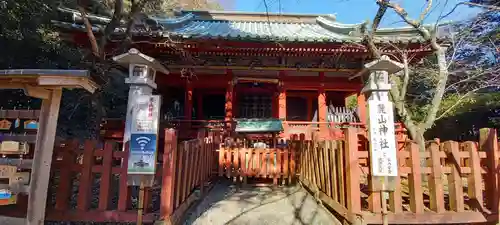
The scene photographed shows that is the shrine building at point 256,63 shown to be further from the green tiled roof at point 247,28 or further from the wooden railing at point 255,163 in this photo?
the wooden railing at point 255,163

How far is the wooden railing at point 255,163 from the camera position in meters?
6.30

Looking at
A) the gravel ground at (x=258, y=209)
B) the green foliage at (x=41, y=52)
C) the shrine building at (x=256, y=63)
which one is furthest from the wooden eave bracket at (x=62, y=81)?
the shrine building at (x=256, y=63)

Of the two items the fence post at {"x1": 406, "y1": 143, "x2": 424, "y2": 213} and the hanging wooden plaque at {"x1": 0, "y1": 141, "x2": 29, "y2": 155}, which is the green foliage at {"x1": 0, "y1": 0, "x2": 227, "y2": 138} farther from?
the fence post at {"x1": 406, "y1": 143, "x2": 424, "y2": 213}

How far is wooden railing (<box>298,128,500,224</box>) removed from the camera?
3383mm

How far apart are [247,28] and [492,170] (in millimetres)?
9074

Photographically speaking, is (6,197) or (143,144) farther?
(143,144)

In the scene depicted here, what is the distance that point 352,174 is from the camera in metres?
3.38

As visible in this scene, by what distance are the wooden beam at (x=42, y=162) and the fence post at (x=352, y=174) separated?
3492 mm

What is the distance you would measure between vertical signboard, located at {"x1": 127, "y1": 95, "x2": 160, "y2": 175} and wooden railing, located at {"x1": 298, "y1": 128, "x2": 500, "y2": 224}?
2.40m

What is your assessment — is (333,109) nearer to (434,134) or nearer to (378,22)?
(378,22)

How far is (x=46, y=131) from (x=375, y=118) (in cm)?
403

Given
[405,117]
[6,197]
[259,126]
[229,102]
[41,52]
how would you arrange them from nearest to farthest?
[6,197] → [405,117] → [259,126] → [41,52] → [229,102]

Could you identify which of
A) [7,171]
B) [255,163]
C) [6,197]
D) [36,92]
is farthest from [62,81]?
[255,163]

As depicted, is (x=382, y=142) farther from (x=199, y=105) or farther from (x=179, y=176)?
(x=199, y=105)
